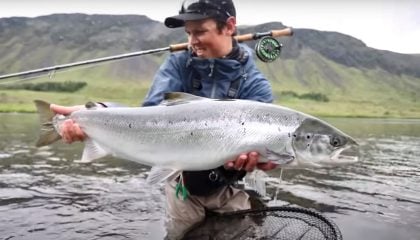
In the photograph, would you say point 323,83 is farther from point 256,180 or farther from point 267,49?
point 256,180

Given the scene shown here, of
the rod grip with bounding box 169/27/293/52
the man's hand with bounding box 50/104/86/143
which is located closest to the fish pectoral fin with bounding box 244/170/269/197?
the man's hand with bounding box 50/104/86/143

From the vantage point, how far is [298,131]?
12.5 feet

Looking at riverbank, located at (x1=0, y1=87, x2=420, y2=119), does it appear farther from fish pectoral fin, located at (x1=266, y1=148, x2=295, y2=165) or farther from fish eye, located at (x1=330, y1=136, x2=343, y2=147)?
fish eye, located at (x1=330, y1=136, x2=343, y2=147)

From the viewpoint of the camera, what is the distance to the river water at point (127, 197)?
25.6 feet

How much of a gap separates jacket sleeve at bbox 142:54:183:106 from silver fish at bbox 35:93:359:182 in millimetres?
427

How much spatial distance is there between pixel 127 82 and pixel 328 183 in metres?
125

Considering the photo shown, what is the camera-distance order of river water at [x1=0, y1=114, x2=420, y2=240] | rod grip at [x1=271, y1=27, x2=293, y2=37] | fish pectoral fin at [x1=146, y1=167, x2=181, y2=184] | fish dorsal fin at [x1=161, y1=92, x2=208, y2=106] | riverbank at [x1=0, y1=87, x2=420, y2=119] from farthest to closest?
riverbank at [x1=0, y1=87, x2=420, y2=119] → rod grip at [x1=271, y1=27, x2=293, y2=37] → river water at [x1=0, y1=114, x2=420, y2=240] → fish dorsal fin at [x1=161, y1=92, x2=208, y2=106] → fish pectoral fin at [x1=146, y1=167, x2=181, y2=184]

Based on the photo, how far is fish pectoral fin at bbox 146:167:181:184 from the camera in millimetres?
3979

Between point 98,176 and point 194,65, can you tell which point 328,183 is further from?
point 194,65

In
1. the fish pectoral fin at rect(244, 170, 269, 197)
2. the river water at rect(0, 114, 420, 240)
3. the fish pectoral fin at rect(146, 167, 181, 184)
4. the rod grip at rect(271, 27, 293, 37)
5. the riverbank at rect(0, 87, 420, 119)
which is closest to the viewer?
the fish pectoral fin at rect(146, 167, 181, 184)

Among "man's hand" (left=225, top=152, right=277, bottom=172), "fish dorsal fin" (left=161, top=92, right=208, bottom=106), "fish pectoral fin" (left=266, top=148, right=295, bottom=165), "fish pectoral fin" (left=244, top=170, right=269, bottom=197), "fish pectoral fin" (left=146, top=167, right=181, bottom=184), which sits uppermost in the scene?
"fish dorsal fin" (left=161, top=92, right=208, bottom=106)

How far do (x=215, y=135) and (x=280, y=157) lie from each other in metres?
0.57

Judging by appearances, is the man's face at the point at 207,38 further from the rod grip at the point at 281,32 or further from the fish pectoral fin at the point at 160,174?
the rod grip at the point at 281,32

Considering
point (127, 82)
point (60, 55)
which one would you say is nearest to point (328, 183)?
point (127, 82)
